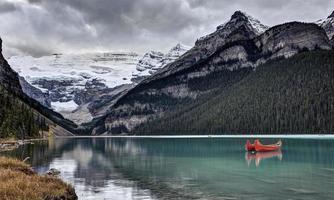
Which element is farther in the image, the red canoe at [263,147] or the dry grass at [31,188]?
the red canoe at [263,147]

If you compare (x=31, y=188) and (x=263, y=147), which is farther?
(x=263, y=147)

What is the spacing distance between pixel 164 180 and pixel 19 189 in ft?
87.0

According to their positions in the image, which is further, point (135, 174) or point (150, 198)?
point (135, 174)

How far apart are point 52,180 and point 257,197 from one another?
1746 cm

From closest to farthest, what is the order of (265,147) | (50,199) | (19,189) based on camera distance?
(19,189)
(50,199)
(265,147)

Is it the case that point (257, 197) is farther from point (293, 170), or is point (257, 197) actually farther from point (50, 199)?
point (293, 170)

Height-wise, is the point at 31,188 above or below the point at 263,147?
below

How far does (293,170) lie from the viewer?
61.6 m

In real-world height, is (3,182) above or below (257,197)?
above

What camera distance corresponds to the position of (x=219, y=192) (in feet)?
139

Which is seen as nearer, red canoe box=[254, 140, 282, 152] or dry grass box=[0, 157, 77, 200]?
dry grass box=[0, 157, 77, 200]

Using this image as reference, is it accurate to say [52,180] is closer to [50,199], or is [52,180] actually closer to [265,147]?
[50,199]

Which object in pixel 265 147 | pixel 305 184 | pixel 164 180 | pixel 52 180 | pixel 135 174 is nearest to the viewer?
pixel 52 180

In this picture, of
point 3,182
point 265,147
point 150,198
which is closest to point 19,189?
point 3,182
